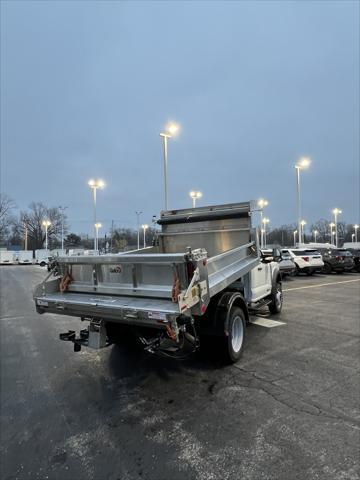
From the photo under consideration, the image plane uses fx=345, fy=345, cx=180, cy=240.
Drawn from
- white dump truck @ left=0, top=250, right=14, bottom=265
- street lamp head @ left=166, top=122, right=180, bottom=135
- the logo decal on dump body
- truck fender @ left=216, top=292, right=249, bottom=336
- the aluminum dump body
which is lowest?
white dump truck @ left=0, top=250, right=14, bottom=265

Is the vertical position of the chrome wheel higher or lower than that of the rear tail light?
lower

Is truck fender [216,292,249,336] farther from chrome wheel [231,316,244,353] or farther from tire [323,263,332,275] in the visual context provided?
tire [323,263,332,275]

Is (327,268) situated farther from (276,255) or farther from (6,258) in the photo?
(6,258)

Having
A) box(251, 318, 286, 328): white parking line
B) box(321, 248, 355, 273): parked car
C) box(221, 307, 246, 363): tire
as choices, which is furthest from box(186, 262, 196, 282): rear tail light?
box(321, 248, 355, 273): parked car

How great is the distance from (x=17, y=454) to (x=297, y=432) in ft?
8.96

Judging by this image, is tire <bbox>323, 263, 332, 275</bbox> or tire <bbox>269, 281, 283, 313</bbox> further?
tire <bbox>323, 263, 332, 275</bbox>

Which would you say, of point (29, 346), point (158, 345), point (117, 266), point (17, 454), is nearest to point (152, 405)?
point (158, 345)

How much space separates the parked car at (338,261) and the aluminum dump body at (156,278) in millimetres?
19270

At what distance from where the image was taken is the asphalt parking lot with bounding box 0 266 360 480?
9.92 ft

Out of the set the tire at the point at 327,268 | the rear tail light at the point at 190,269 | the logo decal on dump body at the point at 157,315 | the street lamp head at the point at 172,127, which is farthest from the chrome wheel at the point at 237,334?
the tire at the point at 327,268

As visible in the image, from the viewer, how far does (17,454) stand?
329cm

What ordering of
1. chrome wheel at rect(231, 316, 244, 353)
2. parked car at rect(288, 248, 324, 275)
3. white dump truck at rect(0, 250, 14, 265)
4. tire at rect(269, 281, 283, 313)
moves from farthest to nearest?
white dump truck at rect(0, 250, 14, 265)
parked car at rect(288, 248, 324, 275)
tire at rect(269, 281, 283, 313)
chrome wheel at rect(231, 316, 244, 353)

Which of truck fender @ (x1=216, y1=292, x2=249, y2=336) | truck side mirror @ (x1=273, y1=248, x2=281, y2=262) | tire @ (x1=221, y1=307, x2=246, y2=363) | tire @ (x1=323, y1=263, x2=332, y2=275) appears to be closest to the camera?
truck fender @ (x1=216, y1=292, x2=249, y2=336)

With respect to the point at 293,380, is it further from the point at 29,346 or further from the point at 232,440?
the point at 29,346
